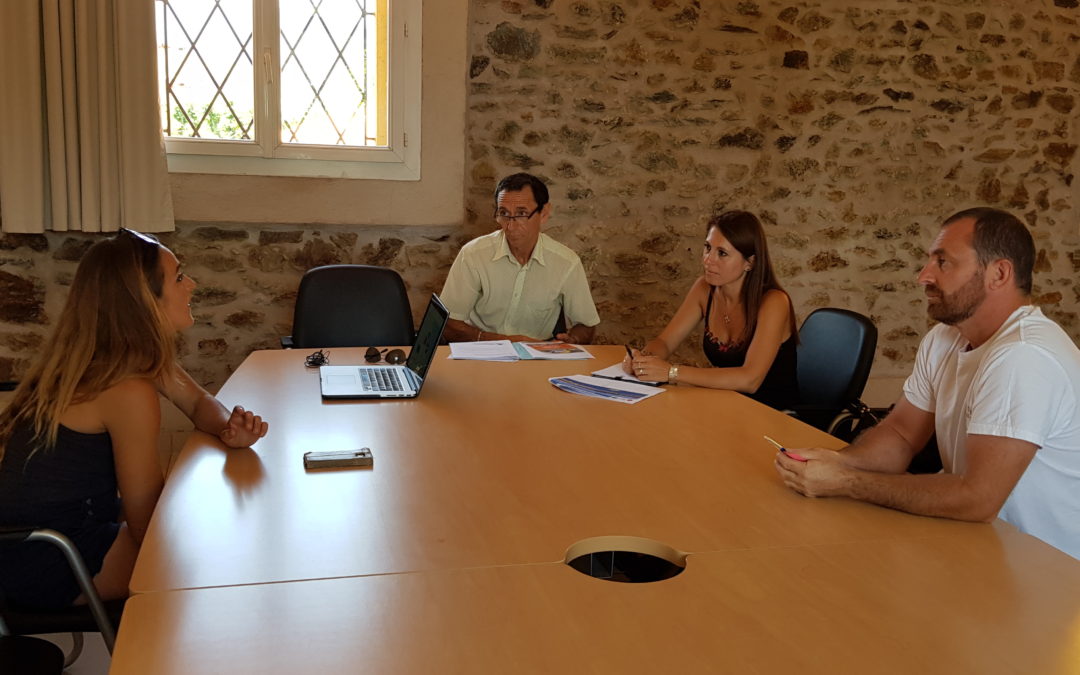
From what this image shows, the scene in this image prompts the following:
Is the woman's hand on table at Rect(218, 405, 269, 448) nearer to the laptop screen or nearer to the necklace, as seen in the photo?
the laptop screen

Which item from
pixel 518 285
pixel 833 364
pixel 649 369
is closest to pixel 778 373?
pixel 833 364

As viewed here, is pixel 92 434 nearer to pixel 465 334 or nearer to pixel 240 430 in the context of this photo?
pixel 240 430

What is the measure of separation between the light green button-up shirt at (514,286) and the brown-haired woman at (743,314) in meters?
0.62

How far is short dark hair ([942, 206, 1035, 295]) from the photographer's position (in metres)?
1.94

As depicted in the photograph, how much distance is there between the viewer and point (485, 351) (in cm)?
311

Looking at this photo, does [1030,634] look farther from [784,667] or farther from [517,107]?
[517,107]

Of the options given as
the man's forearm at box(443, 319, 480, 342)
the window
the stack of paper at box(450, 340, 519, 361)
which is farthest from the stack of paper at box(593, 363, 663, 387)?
the window

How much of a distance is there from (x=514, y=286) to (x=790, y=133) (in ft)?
6.55

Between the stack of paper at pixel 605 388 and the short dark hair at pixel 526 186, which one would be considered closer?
the stack of paper at pixel 605 388

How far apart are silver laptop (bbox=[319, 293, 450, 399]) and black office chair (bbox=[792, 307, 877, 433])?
50.8 inches

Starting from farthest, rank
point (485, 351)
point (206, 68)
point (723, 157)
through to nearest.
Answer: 1. point (723, 157)
2. point (206, 68)
3. point (485, 351)

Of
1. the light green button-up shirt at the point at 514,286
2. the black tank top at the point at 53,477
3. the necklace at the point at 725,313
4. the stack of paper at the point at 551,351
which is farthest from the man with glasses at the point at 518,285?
the black tank top at the point at 53,477

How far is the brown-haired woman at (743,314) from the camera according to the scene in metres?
2.97

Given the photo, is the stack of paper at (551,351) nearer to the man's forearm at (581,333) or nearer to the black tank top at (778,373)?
the man's forearm at (581,333)
